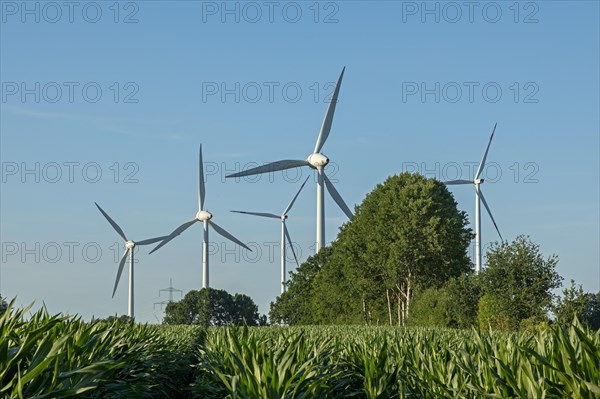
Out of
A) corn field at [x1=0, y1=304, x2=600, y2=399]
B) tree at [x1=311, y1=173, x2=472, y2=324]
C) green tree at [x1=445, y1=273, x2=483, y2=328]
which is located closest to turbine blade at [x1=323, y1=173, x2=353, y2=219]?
tree at [x1=311, y1=173, x2=472, y2=324]

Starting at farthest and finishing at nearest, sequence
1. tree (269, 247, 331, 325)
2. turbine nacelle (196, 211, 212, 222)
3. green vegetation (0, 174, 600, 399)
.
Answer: tree (269, 247, 331, 325) < turbine nacelle (196, 211, 212, 222) < green vegetation (0, 174, 600, 399)

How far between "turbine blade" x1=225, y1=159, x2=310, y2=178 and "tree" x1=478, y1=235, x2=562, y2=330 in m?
25.3

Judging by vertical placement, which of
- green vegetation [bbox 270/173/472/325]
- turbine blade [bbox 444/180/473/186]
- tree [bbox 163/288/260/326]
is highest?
turbine blade [bbox 444/180/473/186]

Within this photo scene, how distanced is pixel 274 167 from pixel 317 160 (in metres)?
3.61

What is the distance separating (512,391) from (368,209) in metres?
62.3

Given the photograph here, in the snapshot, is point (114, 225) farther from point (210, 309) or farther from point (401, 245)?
point (210, 309)

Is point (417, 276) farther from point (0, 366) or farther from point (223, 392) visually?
point (0, 366)

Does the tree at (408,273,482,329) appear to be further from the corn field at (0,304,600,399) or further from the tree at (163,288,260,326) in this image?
the tree at (163,288,260,326)

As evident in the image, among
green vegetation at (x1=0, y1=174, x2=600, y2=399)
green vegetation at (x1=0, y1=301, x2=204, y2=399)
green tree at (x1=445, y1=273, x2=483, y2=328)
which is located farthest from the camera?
green tree at (x1=445, y1=273, x2=483, y2=328)

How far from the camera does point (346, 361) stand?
12117 millimetres

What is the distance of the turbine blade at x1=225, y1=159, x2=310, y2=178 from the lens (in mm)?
65625

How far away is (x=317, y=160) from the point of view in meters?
67.6

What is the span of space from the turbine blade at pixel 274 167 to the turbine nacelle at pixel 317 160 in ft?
1.44

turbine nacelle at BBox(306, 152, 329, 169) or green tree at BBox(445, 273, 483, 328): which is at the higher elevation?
turbine nacelle at BBox(306, 152, 329, 169)
